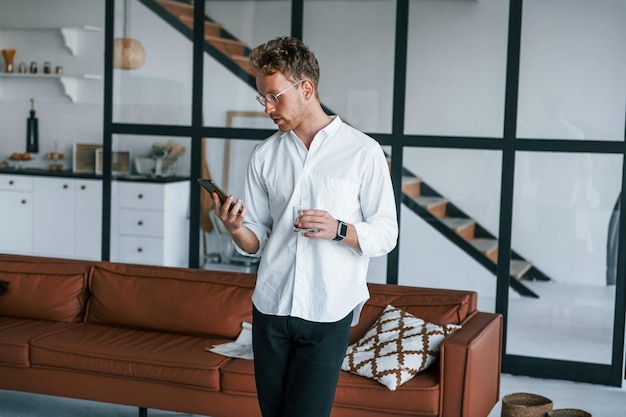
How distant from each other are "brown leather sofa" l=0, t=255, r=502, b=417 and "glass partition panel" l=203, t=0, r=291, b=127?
133 cm

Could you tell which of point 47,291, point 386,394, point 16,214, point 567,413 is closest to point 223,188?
point 47,291

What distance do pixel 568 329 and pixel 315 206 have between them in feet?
9.63

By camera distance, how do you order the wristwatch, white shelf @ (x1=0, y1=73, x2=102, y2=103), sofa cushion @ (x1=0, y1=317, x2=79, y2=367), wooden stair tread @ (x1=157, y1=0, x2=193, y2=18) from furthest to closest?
1. white shelf @ (x1=0, y1=73, x2=102, y2=103)
2. wooden stair tread @ (x1=157, y1=0, x2=193, y2=18)
3. sofa cushion @ (x1=0, y1=317, x2=79, y2=367)
4. the wristwatch

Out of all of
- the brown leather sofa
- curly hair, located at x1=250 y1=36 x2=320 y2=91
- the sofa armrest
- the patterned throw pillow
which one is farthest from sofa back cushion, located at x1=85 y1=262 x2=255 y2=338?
curly hair, located at x1=250 y1=36 x2=320 y2=91

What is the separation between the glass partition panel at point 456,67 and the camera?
15.3 feet

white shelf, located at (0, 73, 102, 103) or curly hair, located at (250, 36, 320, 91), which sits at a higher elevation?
white shelf, located at (0, 73, 102, 103)

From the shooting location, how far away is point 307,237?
220 cm

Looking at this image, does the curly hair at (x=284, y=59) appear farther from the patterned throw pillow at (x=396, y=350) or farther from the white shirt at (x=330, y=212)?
the patterned throw pillow at (x=396, y=350)

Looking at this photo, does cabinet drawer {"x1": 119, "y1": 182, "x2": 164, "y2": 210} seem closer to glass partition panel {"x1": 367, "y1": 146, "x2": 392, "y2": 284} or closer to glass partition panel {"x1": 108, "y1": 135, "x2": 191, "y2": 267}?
glass partition panel {"x1": 108, "y1": 135, "x2": 191, "y2": 267}

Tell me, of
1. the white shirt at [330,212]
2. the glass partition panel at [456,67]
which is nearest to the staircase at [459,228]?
the glass partition panel at [456,67]

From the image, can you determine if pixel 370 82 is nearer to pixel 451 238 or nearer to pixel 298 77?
pixel 451 238

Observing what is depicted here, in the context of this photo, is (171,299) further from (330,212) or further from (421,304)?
(330,212)

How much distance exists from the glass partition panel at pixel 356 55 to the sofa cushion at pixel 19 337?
6.46 ft

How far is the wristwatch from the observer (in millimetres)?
2127
